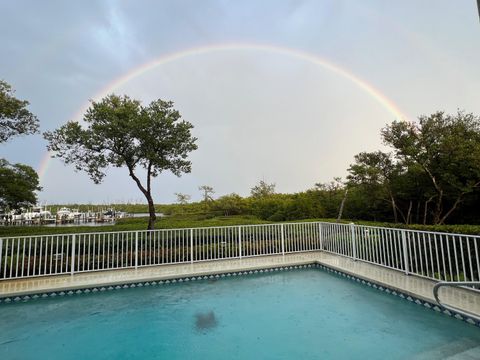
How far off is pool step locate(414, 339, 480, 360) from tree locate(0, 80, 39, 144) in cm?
1075

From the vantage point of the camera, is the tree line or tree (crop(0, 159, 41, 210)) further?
tree (crop(0, 159, 41, 210))

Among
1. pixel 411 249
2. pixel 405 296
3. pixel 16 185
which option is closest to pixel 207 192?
pixel 16 185

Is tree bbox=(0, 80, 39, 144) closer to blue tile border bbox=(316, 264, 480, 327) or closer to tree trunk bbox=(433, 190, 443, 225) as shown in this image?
blue tile border bbox=(316, 264, 480, 327)

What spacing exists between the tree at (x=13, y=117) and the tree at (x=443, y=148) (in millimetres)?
13149

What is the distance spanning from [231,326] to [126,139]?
246 inches

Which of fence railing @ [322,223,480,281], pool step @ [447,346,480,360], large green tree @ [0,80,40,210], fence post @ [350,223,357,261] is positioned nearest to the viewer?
pool step @ [447,346,480,360]

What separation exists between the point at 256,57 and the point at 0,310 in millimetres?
10439

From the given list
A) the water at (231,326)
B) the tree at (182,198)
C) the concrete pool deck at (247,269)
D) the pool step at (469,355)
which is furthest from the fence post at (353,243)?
the tree at (182,198)

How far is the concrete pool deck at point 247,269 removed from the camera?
3.75 m

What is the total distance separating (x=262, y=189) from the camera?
28.7 metres

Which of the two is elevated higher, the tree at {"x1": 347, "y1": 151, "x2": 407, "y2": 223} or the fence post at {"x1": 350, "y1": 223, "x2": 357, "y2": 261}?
the tree at {"x1": 347, "y1": 151, "x2": 407, "y2": 223}

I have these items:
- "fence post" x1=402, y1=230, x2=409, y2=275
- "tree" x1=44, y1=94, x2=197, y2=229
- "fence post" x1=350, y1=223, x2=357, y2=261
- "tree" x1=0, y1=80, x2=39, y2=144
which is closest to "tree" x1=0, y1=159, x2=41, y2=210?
"tree" x1=0, y1=80, x2=39, y2=144

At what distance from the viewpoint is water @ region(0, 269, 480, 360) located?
2838mm

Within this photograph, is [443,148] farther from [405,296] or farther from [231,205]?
[231,205]
